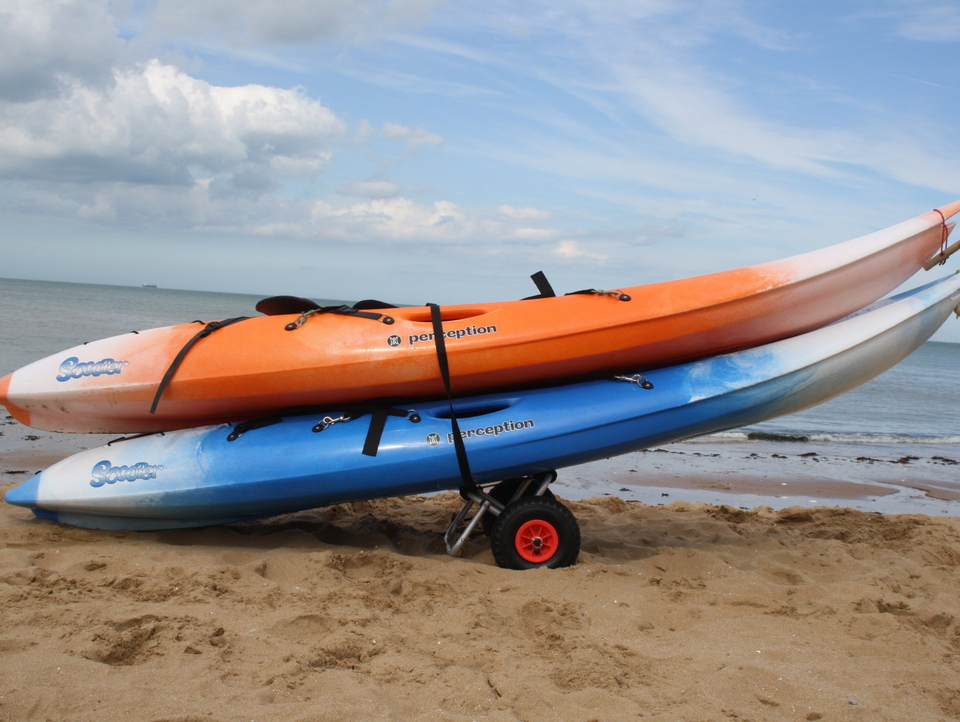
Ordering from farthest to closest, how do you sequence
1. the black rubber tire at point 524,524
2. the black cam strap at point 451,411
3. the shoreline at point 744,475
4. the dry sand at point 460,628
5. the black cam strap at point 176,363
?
the shoreline at point 744,475 → the black cam strap at point 176,363 → the black cam strap at point 451,411 → the black rubber tire at point 524,524 → the dry sand at point 460,628

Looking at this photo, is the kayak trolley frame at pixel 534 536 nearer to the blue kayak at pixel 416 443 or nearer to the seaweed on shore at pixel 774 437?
the blue kayak at pixel 416 443

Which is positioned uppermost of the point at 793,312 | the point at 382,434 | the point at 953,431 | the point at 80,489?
the point at 793,312

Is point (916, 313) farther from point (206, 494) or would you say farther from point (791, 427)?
point (791, 427)

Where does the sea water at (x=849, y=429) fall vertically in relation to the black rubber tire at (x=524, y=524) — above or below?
below

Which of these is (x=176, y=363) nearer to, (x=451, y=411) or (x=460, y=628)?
(x=451, y=411)

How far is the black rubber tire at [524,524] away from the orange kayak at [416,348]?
0.69 m

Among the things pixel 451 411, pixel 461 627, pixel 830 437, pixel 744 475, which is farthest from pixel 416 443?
pixel 830 437

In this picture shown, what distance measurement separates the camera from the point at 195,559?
3535 millimetres

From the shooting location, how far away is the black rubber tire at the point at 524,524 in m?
3.57

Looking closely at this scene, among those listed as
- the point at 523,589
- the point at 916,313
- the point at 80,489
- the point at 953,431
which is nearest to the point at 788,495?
the point at 916,313

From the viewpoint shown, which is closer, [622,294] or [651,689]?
[651,689]

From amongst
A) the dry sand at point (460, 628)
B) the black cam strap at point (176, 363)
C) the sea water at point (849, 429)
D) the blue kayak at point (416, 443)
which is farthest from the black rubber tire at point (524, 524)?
the sea water at point (849, 429)

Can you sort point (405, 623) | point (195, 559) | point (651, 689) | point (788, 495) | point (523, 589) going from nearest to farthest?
1. point (651, 689)
2. point (405, 623)
3. point (523, 589)
4. point (195, 559)
5. point (788, 495)

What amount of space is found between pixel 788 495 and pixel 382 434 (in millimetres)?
4540
